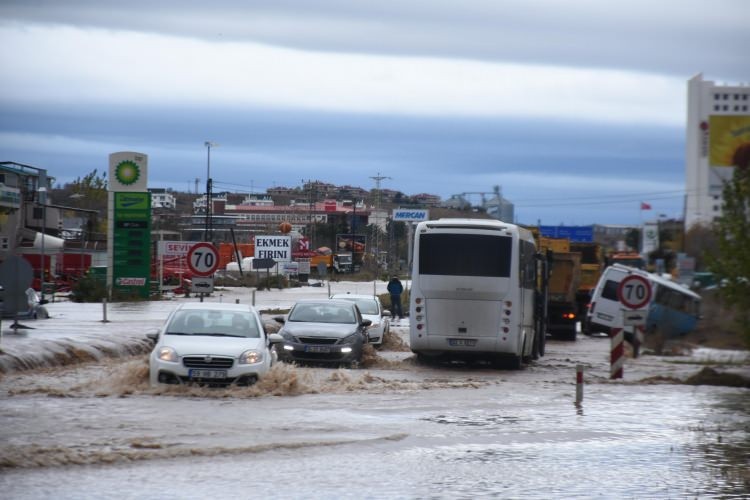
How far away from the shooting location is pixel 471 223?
27562 millimetres

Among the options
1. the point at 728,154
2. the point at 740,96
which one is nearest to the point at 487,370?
the point at 728,154

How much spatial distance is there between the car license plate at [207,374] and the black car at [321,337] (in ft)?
23.5

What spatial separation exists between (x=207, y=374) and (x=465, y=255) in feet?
32.1

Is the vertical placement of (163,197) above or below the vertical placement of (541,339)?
above

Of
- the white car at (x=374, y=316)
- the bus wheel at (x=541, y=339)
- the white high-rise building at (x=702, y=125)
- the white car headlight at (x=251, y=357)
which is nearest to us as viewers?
the white car headlight at (x=251, y=357)

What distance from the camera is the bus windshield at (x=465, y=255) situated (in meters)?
26.8

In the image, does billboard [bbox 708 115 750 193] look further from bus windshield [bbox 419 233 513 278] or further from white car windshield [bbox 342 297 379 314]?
bus windshield [bbox 419 233 513 278]

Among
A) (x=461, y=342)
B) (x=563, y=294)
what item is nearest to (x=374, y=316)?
(x=461, y=342)

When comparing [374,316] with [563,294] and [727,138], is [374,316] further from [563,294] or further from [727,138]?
[727,138]

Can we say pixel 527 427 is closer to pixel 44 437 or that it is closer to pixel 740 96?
pixel 44 437

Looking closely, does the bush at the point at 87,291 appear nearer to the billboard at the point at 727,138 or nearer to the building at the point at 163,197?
the billboard at the point at 727,138

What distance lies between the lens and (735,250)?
26.1 m

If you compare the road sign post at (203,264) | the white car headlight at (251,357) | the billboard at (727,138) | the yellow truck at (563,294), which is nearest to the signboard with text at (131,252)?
the yellow truck at (563,294)

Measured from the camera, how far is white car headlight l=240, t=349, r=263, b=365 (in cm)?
1866
